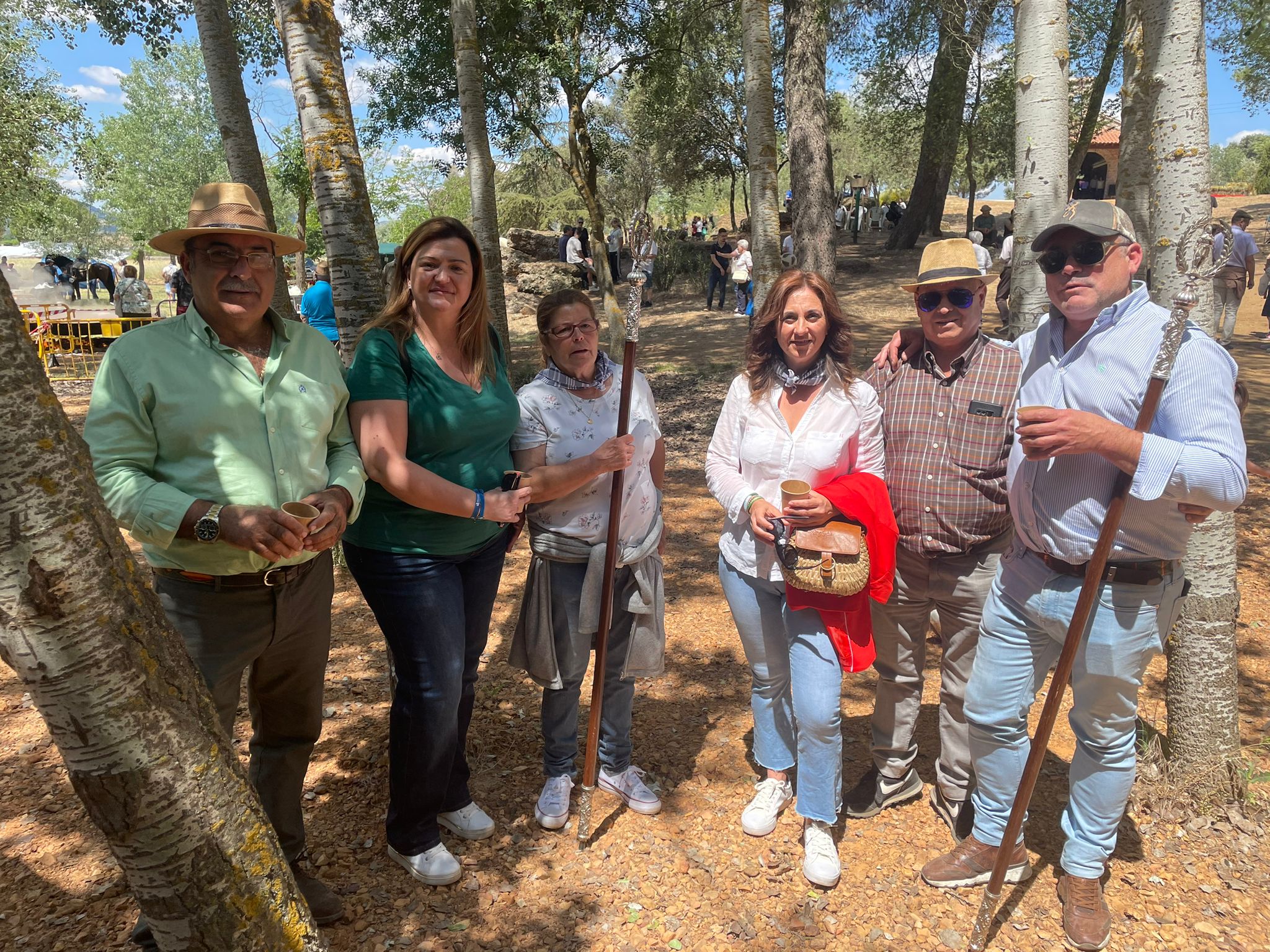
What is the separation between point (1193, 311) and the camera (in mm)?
3172

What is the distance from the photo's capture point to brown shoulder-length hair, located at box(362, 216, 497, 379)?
2793mm

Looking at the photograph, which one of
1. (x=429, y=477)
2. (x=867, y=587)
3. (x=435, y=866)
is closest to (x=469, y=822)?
(x=435, y=866)

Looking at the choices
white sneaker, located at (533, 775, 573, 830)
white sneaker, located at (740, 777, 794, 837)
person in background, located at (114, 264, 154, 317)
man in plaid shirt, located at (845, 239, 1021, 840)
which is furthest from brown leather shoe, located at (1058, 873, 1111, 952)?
person in background, located at (114, 264, 154, 317)

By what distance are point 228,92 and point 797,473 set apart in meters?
6.63

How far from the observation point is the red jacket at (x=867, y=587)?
2930 millimetres

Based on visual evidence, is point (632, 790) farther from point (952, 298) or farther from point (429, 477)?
point (952, 298)

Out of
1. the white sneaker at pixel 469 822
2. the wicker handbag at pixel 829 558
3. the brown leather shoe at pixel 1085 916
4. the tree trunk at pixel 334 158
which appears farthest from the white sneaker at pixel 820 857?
the tree trunk at pixel 334 158

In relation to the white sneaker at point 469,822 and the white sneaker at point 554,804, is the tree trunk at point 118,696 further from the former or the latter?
the white sneaker at point 554,804

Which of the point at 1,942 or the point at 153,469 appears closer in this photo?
the point at 153,469

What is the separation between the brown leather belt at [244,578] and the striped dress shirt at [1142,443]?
2377 mm

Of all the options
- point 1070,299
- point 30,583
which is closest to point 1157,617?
point 1070,299

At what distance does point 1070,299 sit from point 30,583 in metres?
2.86

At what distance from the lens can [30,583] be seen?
1599 mm

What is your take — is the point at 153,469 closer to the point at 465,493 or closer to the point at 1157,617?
the point at 465,493
